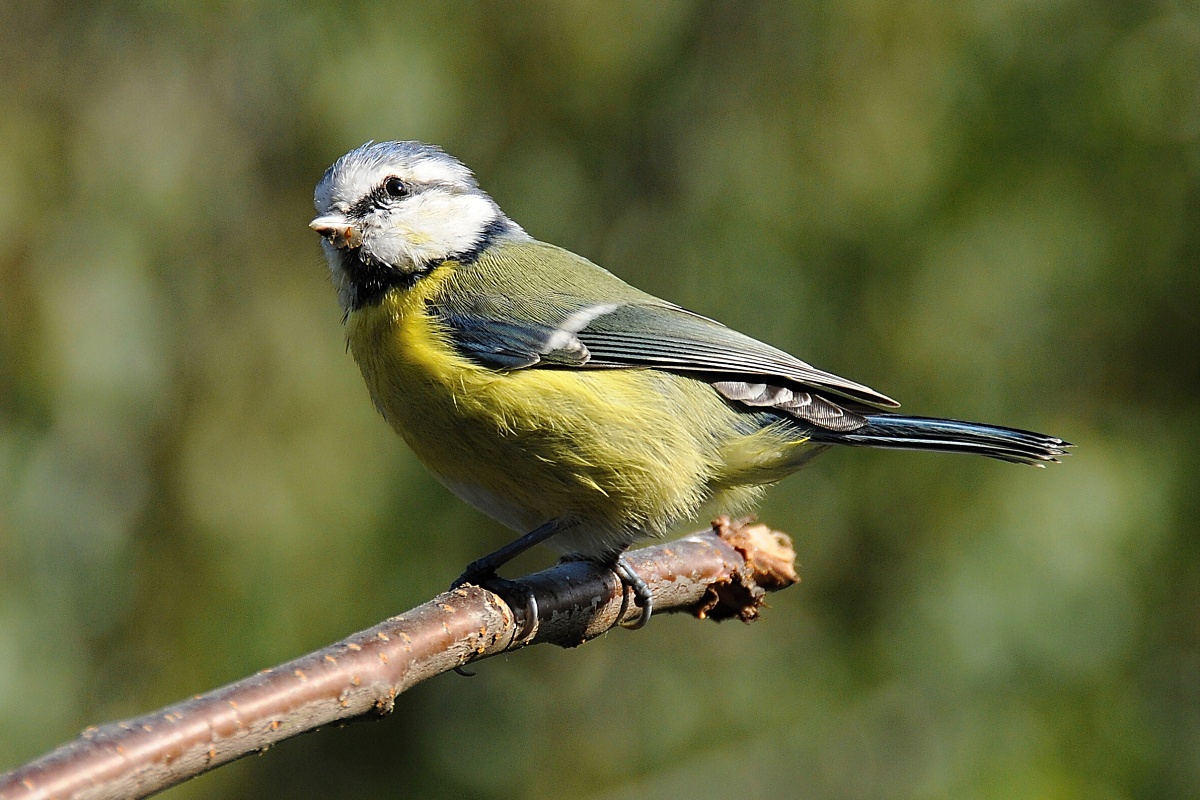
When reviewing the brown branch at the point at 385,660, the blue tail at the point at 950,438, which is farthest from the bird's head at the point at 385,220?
the blue tail at the point at 950,438

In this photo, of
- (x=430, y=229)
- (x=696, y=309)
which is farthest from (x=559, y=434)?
(x=696, y=309)

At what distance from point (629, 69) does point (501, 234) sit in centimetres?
102

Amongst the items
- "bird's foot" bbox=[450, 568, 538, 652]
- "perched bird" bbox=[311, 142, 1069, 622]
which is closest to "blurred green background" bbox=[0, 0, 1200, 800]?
"perched bird" bbox=[311, 142, 1069, 622]

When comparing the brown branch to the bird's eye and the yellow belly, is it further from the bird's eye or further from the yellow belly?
the bird's eye

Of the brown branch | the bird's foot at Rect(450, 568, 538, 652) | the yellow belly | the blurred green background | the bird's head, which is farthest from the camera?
the blurred green background

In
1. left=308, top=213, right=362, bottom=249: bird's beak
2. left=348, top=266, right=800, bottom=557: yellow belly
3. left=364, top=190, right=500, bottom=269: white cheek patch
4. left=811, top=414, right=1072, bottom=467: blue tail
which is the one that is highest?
left=364, top=190, right=500, bottom=269: white cheek patch

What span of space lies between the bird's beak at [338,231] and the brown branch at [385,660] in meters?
0.69

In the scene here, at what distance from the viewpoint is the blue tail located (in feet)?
6.46

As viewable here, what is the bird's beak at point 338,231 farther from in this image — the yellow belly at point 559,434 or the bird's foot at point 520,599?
the bird's foot at point 520,599

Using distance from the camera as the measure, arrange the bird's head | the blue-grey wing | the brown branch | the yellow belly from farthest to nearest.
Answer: the bird's head < the blue-grey wing < the yellow belly < the brown branch

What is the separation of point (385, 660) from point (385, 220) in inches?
40.3

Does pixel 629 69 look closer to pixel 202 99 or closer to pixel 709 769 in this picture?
pixel 202 99

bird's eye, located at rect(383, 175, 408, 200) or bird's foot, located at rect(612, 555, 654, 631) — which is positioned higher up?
bird's eye, located at rect(383, 175, 408, 200)

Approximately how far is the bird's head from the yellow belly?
68 mm
